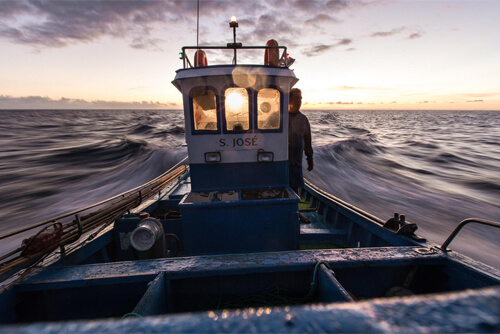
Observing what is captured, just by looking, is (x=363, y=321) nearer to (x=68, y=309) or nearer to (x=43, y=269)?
(x=68, y=309)

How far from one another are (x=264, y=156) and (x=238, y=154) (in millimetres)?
596

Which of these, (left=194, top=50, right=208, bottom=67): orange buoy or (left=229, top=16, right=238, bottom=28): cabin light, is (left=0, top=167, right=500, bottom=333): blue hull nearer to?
(left=194, top=50, right=208, bottom=67): orange buoy

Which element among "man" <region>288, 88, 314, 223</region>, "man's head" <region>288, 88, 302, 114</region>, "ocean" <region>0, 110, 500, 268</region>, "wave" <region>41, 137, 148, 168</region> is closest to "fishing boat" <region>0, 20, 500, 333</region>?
"man's head" <region>288, 88, 302, 114</region>

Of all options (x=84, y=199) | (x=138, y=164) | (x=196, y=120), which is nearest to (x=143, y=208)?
(x=196, y=120)

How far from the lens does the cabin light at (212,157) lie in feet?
17.4

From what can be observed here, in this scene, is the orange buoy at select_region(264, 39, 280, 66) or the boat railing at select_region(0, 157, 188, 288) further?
the orange buoy at select_region(264, 39, 280, 66)

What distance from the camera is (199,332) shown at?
57 cm

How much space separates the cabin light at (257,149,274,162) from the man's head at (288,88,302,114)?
123 centimetres

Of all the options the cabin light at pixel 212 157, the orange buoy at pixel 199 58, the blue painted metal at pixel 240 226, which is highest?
the orange buoy at pixel 199 58

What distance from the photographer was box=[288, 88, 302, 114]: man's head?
5.54 m

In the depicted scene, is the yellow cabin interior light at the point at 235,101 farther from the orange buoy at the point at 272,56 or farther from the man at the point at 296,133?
the man at the point at 296,133

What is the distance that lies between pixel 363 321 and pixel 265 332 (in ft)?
0.76

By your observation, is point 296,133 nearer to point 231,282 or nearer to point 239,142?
point 239,142

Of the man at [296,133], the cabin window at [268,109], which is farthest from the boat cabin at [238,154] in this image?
the man at [296,133]
